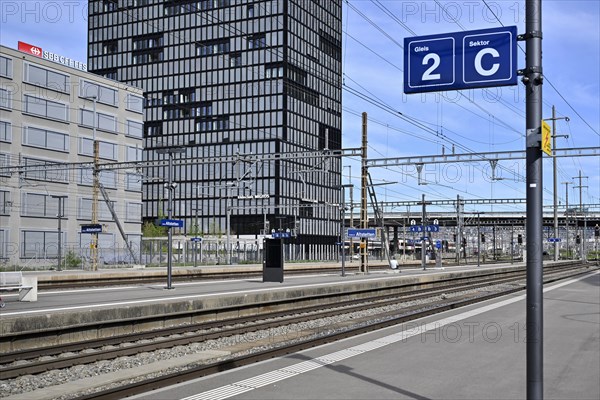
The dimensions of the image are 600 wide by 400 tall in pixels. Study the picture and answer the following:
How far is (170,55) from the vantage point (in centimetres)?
9844

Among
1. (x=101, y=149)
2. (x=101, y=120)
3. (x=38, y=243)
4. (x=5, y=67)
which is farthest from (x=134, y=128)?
(x=38, y=243)

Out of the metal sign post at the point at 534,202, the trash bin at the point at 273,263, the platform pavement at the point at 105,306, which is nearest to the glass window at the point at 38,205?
the trash bin at the point at 273,263

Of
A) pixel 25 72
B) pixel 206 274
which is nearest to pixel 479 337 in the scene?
pixel 206 274

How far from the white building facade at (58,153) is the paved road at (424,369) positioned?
41515mm

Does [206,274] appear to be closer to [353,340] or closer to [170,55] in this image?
[353,340]

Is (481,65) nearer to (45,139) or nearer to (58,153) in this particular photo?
(45,139)

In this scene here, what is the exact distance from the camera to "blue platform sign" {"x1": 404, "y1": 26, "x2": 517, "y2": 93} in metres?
7.71

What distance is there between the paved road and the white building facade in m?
41.5

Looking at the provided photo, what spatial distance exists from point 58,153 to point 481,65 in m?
63.5

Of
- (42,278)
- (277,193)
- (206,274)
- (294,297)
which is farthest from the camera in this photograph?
(277,193)

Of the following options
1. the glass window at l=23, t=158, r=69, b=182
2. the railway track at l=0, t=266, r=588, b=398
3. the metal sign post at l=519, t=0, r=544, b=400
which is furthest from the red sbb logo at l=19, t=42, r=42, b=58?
the metal sign post at l=519, t=0, r=544, b=400

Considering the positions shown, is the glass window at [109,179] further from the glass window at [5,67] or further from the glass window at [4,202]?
the glass window at [5,67]

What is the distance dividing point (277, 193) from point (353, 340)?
7866 cm

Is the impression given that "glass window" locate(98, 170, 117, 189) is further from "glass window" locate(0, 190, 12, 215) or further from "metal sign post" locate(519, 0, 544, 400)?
"metal sign post" locate(519, 0, 544, 400)
